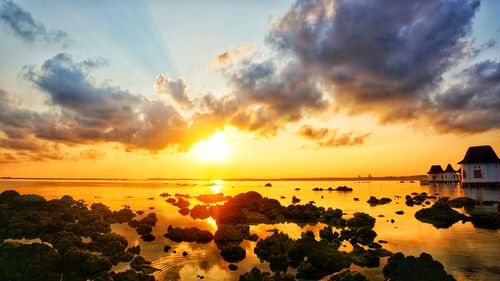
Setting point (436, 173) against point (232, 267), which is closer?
point (232, 267)

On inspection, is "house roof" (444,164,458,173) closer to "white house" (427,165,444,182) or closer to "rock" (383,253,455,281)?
"white house" (427,165,444,182)

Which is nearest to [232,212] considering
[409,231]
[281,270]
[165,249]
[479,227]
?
[165,249]

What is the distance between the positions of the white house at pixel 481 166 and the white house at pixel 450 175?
3141cm

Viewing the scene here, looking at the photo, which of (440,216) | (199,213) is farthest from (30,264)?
(440,216)

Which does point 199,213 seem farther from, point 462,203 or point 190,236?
point 462,203

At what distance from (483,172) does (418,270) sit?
276 feet

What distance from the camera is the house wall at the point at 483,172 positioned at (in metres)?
81.8

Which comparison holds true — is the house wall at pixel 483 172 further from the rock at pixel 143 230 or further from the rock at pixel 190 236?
the rock at pixel 143 230

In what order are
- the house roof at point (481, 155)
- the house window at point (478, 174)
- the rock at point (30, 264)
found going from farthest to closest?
1. the house window at point (478, 174)
2. the house roof at point (481, 155)
3. the rock at point (30, 264)

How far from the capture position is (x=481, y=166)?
83.7m

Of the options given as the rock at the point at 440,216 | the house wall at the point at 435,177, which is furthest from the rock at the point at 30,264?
the house wall at the point at 435,177

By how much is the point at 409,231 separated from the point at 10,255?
107 feet

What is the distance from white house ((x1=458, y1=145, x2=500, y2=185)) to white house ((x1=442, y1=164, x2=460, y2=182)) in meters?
31.4

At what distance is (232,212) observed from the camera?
43.4 meters
